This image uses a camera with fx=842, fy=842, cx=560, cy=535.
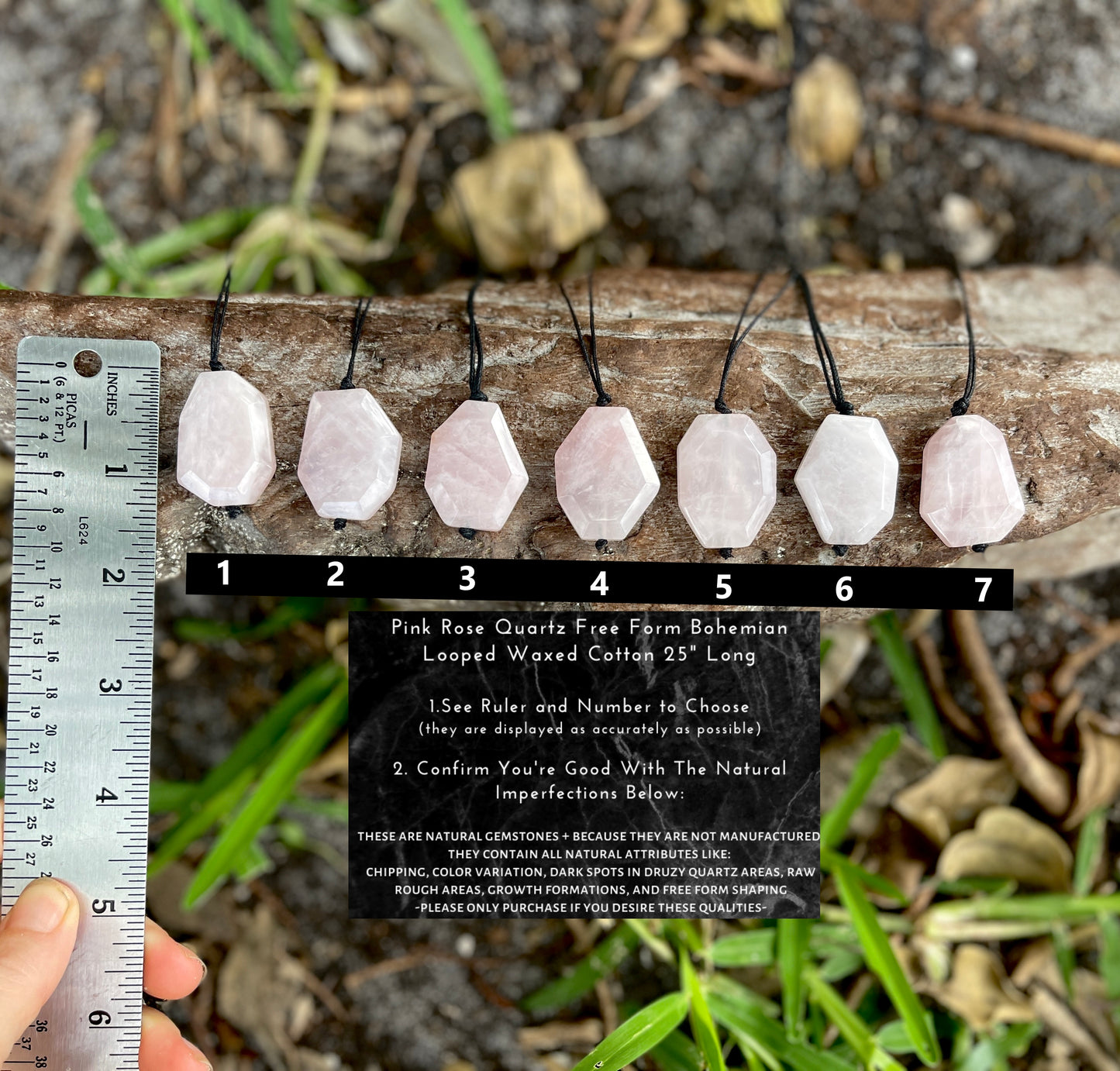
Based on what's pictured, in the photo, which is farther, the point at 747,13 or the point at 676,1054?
the point at 747,13

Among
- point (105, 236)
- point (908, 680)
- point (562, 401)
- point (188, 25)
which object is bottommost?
point (908, 680)

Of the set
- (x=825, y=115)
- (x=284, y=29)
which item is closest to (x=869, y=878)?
(x=825, y=115)

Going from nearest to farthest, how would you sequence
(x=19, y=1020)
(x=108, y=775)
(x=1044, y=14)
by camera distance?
(x=19, y=1020) → (x=108, y=775) → (x=1044, y=14)

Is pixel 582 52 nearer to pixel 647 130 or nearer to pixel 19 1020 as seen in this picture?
pixel 647 130

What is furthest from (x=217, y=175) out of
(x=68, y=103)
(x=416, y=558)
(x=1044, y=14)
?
(x=1044, y=14)

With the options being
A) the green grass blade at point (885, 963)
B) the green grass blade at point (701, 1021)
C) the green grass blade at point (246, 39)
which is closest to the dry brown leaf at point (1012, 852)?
the green grass blade at point (885, 963)

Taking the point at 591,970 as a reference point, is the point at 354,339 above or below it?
above

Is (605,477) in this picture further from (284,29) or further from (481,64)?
(284,29)
